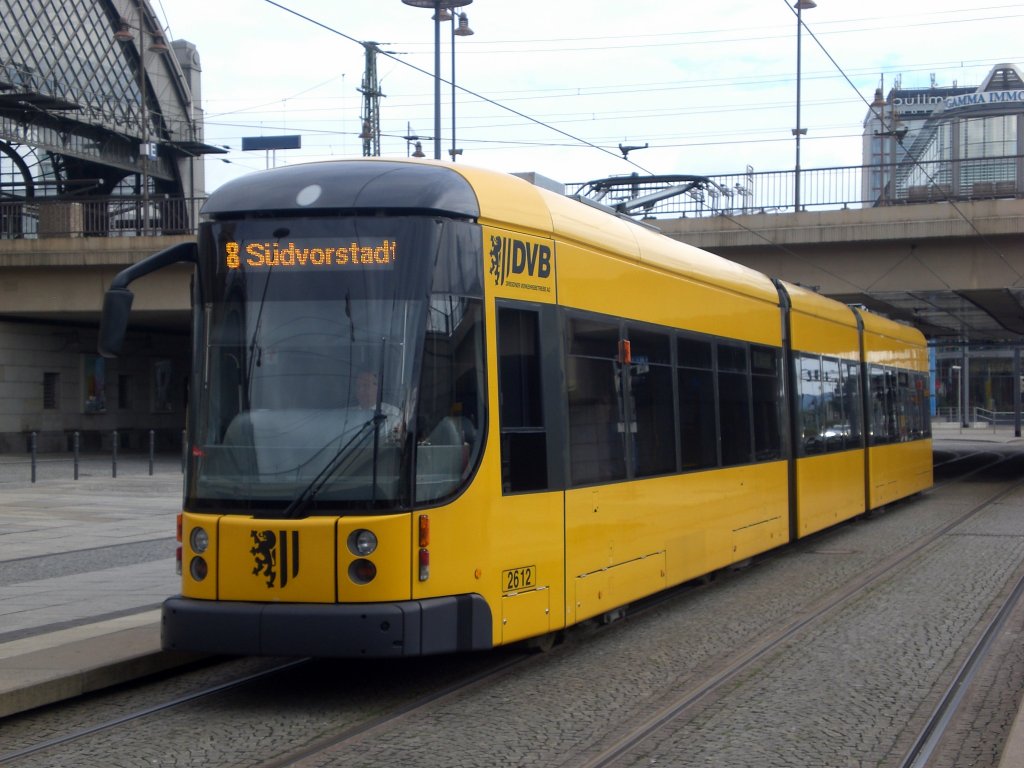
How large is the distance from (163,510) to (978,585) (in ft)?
41.6

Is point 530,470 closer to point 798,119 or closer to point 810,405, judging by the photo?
point 810,405

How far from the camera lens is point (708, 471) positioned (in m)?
11.3

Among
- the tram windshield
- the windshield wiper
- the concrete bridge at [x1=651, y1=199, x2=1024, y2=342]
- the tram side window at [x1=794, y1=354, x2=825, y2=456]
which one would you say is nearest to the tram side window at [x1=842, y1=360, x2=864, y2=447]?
the tram side window at [x1=794, y1=354, x2=825, y2=456]

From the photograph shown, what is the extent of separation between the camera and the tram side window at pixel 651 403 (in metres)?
9.77

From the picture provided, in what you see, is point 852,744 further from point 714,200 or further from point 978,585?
point 714,200

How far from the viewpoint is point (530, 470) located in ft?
26.5

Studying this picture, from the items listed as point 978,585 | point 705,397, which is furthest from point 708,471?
point 978,585

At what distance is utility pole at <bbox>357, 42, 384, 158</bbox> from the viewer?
4666cm

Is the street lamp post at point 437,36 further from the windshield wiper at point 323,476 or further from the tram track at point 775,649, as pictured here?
the windshield wiper at point 323,476

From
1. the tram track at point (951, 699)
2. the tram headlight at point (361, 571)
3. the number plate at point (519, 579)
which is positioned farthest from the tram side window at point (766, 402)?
the tram headlight at point (361, 571)

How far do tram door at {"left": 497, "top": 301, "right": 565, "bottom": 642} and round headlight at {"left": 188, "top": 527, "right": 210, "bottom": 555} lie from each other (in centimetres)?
169

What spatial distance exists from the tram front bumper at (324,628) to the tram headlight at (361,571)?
13 centimetres

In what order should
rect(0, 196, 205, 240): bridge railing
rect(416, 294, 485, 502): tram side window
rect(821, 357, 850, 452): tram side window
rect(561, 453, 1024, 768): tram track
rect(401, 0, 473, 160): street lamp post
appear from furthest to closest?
1. rect(0, 196, 205, 240): bridge railing
2. rect(401, 0, 473, 160): street lamp post
3. rect(821, 357, 850, 452): tram side window
4. rect(416, 294, 485, 502): tram side window
5. rect(561, 453, 1024, 768): tram track

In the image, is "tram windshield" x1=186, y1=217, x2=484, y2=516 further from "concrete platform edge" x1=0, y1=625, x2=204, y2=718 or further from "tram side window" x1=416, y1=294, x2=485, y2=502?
"concrete platform edge" x1=0, y1=625, x2=204, y2=718
